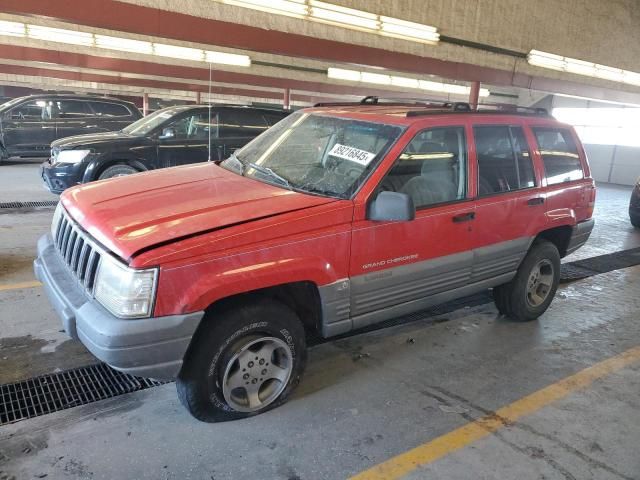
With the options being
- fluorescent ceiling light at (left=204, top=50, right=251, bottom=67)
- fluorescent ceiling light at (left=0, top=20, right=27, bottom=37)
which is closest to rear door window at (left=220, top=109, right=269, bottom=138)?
fluorescent ceiling light at (left=204, top=50, right=251, bottom=67)

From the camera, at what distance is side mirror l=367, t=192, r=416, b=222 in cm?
296

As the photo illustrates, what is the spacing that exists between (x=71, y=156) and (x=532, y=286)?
652cm

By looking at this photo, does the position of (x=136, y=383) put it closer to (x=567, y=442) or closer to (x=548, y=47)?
(x=567, y=442)

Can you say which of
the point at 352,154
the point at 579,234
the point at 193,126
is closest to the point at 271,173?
the point at 352,154

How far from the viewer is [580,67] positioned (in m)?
10.5

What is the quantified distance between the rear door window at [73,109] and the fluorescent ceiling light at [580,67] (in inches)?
403

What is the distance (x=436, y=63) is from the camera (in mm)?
9594

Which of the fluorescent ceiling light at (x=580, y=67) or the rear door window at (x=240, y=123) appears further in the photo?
the fluorescent ceiling light at (x=580, y=67)

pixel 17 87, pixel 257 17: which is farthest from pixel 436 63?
pixel 17 87

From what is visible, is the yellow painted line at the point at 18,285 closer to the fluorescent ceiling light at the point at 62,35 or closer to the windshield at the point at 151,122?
the windshield at the point at 151,122

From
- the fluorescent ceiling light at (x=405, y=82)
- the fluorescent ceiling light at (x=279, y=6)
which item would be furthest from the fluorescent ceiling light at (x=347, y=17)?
the fluorescent ceiling light at (x=405, y=82)

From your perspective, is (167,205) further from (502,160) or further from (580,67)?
(580,67)

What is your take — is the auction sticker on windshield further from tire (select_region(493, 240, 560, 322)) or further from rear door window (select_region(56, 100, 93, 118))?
rear door window (select_region(56, 100, 93, 118))

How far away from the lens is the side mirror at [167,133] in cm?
783
